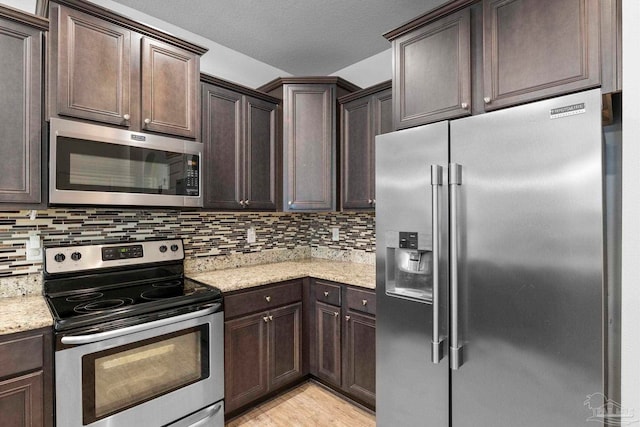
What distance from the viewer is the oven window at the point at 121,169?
1.65m

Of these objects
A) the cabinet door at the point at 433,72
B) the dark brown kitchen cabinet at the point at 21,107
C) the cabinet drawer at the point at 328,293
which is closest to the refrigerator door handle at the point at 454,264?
the cabinet door at the point at 433,72

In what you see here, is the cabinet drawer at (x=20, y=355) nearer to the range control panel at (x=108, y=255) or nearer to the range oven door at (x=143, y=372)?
the range oven door at (x=143, y=372)

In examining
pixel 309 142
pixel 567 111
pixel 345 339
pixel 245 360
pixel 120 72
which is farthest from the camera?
pixel 309 142

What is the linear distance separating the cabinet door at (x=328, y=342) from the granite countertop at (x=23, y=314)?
1.57 metres

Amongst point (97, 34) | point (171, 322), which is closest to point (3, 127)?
point (97, 34)

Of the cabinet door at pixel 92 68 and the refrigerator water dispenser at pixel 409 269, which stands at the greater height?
the cabinet door at pixel 92 68

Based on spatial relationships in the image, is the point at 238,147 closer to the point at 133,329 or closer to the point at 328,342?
the point at 133,329

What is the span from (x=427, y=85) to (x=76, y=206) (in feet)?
6.47

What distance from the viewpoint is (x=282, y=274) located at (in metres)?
2.41

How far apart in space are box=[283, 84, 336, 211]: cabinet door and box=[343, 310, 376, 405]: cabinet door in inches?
36.7

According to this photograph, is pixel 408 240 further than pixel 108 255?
No

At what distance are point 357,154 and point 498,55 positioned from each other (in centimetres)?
119

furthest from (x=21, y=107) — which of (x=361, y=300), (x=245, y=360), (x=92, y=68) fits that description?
(x=361, y=300)

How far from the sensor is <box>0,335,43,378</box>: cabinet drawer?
131cm
